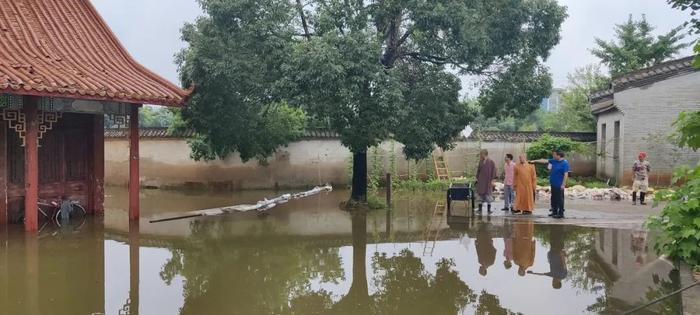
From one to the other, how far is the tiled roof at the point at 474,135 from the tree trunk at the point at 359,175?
19.5 ft

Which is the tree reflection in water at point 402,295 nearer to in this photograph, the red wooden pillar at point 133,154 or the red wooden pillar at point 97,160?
the red wooden pillar at point 133,154

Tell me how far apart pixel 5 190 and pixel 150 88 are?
323 centimetres

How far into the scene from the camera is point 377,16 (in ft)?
42.0

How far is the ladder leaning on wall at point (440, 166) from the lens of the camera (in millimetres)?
21578

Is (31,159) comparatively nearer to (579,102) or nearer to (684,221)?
(684,221)

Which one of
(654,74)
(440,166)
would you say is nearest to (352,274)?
(440,166)

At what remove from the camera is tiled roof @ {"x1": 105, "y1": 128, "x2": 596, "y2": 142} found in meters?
20.4

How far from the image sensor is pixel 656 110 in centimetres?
1947

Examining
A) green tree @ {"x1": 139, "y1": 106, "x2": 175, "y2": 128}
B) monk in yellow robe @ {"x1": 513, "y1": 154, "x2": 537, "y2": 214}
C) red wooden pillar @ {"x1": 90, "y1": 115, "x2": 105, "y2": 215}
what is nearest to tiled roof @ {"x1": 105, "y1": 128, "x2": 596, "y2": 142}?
red wooden pillar @ {"x1": 90, "y1": 115, "x2": 105, "y2": 215}

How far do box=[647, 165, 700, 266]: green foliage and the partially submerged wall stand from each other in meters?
13.4

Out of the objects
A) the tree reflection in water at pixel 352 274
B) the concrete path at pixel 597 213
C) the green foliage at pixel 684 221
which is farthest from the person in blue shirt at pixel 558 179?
the green foliage at pixel 684 221

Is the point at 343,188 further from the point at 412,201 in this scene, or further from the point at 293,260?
the point at 293,260

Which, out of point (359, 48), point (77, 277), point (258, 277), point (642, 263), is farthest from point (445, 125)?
point (77, 277)

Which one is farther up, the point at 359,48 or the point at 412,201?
the point at 359,48
